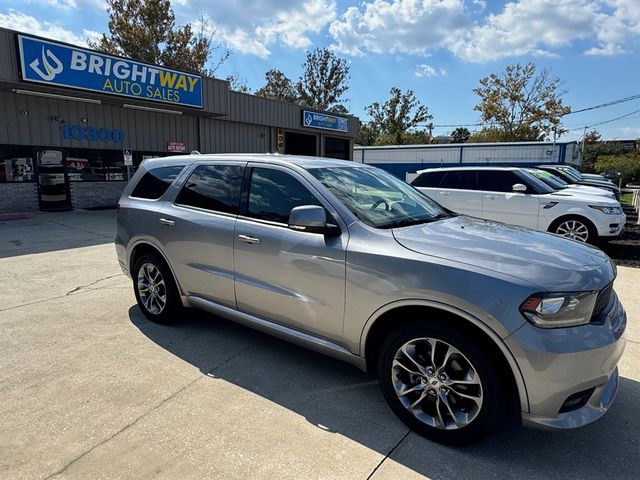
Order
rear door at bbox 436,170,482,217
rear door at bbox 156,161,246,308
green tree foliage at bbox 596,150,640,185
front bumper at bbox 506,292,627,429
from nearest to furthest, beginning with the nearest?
front bumper at bbox 506,292,627,429 → rear door at bbox 156,161,246,308 → rear door at bbox 436,170,482,217 → green tree foliage at bbox 596,150,640,185

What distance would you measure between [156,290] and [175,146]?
1392 cm

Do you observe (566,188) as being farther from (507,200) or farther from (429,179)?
(429,179)

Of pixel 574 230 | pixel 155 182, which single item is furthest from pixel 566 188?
pixel 155 182

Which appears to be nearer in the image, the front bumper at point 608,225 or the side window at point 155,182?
the side window at point 155,182

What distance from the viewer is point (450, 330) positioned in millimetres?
2432

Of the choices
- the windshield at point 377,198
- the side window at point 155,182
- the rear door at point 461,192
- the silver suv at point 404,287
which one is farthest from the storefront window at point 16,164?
the windshield at point 377,198

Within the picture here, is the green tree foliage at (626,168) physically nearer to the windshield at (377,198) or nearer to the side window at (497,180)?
the side window at (497,180)

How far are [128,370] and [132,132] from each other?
14.3 meters

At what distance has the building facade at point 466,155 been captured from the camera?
29.6 metres

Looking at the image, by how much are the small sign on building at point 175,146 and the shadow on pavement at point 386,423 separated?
46.8ft

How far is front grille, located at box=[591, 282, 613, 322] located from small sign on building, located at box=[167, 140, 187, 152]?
54.8 ft

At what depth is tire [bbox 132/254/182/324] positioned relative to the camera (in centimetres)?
423

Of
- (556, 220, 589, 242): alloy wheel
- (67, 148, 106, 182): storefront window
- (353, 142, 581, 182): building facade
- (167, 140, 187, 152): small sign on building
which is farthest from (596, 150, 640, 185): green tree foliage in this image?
(67, 148, 106, 182): storefront window

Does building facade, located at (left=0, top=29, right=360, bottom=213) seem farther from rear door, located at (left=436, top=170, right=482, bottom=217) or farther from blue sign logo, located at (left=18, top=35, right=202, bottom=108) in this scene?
rear door, located at (left=436, top=170, right=482, bottom=217)
